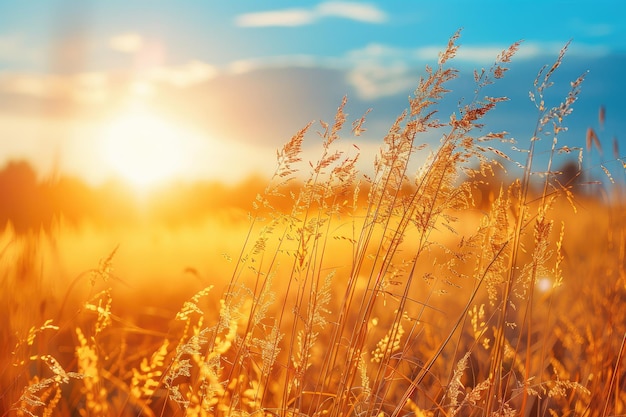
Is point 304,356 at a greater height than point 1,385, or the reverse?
point 304,356

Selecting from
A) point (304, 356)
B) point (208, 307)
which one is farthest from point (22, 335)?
point (208, 307)

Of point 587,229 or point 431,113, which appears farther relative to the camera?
point 587,229

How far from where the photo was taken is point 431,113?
230 cm

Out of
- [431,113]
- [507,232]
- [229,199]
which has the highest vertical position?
[431,113]

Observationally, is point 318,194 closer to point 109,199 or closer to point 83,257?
point 83,257

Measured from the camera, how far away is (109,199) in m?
11.9

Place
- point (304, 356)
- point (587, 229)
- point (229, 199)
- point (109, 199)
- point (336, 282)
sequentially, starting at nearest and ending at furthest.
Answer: point (304, 356), point (336, 282), point (587, 229), point (109, 199), point (229, 199)

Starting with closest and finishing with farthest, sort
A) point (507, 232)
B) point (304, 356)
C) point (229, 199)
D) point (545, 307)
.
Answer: point (304, 356)
point (507, 232)
point (545, 307)
point (229, 199)

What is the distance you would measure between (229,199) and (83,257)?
8.93 m

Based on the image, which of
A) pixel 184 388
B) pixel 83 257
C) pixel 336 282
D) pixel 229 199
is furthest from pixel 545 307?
pixel 229 199

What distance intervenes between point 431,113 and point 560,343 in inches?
126

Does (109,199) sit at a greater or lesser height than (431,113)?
lesser

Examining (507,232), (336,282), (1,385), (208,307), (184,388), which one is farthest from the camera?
(336,282)

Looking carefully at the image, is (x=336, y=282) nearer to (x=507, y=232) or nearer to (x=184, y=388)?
(x=184, y=388)
